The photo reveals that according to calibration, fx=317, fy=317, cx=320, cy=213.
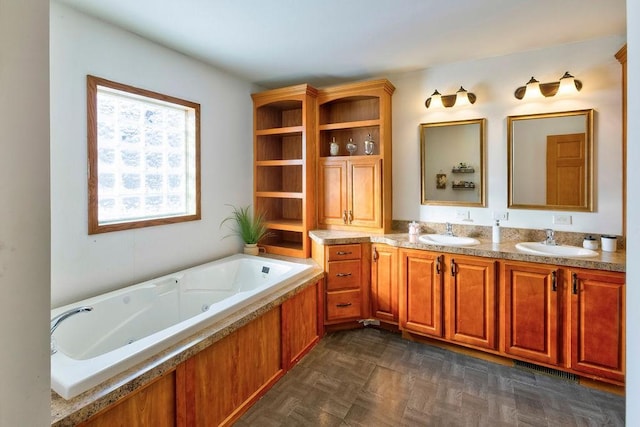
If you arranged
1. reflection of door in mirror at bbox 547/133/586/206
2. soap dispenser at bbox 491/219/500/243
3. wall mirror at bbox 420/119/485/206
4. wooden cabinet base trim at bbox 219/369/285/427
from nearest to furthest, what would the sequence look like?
wooden cabinet base trim at bbox 219/369/285/427 < reflection of door in mirror at bbox 547/133/586/206 < soap dispenser at bbox 491/219/500/243 < wall mirror at bbox 420/119/485/206

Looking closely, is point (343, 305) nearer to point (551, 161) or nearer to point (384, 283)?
point (384, 283)

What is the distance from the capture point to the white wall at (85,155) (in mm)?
2004

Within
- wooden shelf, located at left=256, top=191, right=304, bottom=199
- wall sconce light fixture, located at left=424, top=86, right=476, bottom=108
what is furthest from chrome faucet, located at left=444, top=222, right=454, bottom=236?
wooden shelf, located at left=256, top=191, right=304, bottom=199

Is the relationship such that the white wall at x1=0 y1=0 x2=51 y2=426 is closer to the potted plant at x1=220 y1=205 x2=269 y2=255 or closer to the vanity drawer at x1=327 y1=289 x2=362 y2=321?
the vanity drawer at x1=327 y1=289 x2=362 y2=321

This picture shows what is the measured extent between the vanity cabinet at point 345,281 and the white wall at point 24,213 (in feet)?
8.04

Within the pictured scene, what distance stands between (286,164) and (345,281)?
4.50 feet

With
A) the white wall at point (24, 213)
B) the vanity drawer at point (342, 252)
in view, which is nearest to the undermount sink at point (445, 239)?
the vanity drawer at point (342, 252)

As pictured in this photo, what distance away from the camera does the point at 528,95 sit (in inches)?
105

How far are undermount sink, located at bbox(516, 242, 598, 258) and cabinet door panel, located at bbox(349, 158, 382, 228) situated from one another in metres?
1.24

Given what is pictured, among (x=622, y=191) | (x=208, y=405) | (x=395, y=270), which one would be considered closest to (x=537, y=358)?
(x=395, y=270)

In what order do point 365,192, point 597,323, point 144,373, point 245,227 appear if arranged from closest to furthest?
point 144,373 → point 597,323 → point 365,192 → point 245,227

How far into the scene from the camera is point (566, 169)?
2.62m

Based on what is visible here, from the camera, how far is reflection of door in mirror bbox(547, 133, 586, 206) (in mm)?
2562

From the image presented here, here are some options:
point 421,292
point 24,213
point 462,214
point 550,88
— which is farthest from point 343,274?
point 24,213
